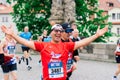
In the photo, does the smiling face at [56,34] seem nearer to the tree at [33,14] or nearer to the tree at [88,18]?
the tree at [88,18]

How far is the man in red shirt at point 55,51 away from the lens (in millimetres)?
6555

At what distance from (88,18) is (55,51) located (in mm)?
27994

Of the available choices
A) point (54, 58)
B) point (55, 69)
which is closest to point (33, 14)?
point (55, 69)

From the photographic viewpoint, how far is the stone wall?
2061 centimetres

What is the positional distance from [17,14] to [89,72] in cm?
1755

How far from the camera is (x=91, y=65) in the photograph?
65.2 ft

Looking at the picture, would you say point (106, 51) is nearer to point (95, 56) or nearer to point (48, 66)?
point (95, 56)

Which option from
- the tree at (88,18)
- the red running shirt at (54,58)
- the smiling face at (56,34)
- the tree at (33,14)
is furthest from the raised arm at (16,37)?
the tree at (33,14)

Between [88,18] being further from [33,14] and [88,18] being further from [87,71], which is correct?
[87,71]

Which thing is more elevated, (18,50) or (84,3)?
(84,3)

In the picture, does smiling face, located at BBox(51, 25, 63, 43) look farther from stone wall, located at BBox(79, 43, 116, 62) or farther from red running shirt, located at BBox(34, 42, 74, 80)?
stone wall, located at BBox(79, 43, 116, 62)

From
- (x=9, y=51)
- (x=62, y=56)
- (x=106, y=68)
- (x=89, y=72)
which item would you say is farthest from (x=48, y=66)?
(x=106, y=68)

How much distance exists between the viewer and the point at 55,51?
6609 mm

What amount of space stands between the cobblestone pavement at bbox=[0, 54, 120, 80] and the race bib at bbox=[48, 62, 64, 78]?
26.4 feet
